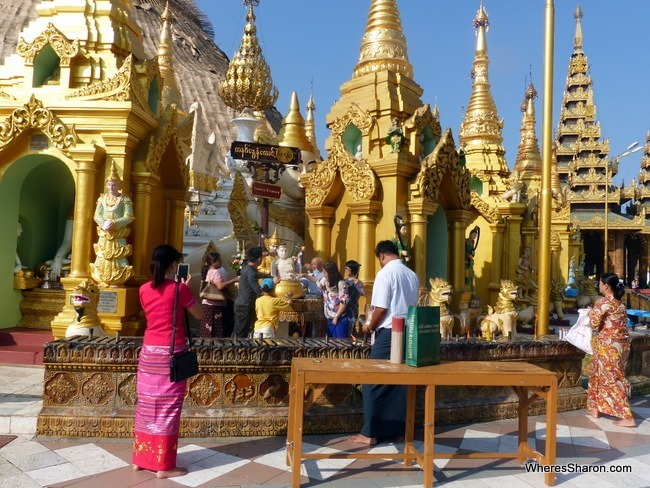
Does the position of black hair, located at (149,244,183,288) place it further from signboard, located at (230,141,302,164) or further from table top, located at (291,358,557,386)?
signboard, located at (230,141,302,164)

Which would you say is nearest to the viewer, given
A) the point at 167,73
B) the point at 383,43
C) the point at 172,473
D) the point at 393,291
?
the point at 172,473

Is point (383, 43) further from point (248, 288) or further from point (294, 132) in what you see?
point (248, 288)

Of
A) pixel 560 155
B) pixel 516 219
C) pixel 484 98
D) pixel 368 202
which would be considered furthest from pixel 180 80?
pixel 368 202

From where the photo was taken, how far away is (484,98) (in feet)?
59.5

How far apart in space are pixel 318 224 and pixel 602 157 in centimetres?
3623

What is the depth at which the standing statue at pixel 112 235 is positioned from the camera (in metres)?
7.12

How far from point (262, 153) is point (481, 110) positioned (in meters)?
10.3

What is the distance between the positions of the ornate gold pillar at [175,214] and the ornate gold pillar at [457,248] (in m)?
5.29

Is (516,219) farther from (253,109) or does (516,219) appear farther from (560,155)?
(560,155)

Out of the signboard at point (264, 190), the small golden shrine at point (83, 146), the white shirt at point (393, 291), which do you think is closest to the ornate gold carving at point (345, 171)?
the signboard at point (264, 190)

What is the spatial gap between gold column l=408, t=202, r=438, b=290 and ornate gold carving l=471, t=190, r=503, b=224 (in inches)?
230

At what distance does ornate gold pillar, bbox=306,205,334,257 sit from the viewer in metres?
11.0

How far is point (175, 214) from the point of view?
366 inches

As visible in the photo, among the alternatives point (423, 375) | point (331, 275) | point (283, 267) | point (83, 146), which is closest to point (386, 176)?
point (283, 267)
